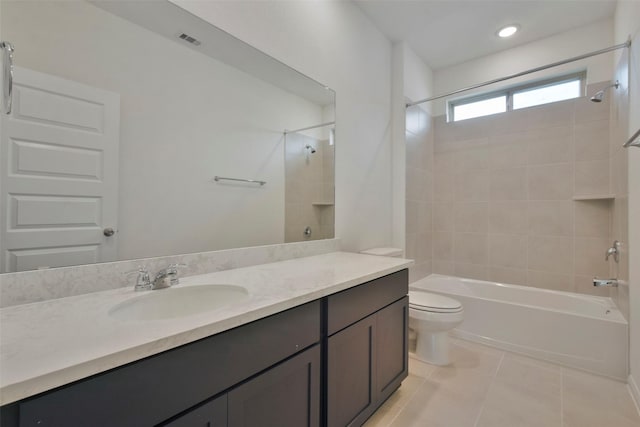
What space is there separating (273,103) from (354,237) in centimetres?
117

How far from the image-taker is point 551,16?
7.84ft

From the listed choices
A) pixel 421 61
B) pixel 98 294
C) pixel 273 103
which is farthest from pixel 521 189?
pixel 98 294

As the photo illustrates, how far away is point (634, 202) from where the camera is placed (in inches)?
68.9

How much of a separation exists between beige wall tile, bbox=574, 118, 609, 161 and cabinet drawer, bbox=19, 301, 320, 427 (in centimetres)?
305

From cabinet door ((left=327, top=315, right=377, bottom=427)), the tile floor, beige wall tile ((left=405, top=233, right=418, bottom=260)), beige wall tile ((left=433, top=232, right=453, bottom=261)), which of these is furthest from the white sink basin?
beige wall tile ((left=433, top=232, right=453, bottom=261))

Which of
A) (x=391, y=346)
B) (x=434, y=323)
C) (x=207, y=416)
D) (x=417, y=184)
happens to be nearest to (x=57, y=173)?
(x=207, y=416)

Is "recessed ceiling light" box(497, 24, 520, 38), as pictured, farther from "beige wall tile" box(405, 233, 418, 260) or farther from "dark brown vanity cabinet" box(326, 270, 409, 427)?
"dark brown vanity cabinet" box(326, 270, 409, 427)

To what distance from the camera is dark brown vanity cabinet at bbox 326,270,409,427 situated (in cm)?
119

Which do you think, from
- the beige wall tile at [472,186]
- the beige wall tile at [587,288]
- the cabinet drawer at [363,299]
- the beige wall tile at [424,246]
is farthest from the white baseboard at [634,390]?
the beige wall tile at [472,186]

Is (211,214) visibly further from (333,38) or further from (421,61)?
(421,61)

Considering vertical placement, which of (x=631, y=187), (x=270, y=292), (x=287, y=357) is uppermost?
(x=631, y=187)

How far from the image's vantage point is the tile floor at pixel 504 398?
1515 millimetres

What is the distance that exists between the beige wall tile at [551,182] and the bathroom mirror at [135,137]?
2487 mm

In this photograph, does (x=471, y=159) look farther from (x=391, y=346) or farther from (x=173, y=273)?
(x=173, y=273)
